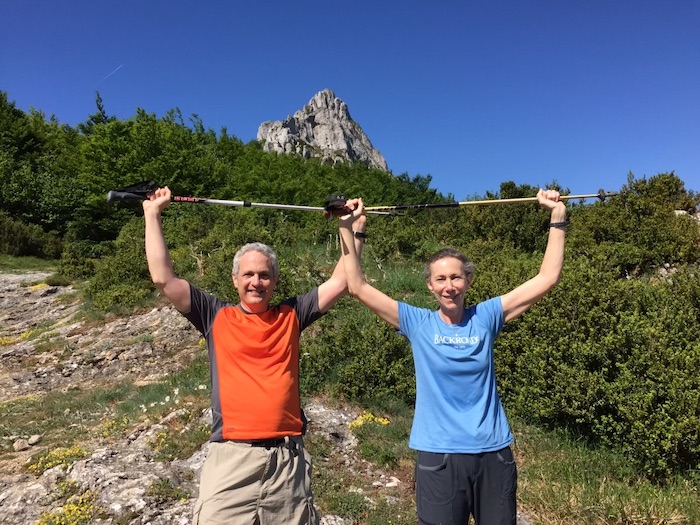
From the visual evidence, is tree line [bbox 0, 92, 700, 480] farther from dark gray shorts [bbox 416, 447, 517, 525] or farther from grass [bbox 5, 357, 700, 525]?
dark gray shorts [bbox 416, 447, 517, 525]

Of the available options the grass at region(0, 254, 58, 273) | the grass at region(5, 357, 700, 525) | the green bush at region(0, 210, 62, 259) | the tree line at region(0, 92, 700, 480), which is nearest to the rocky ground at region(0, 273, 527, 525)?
→ the grass at region(5, 357, 700, 525)

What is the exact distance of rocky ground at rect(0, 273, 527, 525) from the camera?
4.21m

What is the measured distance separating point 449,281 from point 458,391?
1.80 feet

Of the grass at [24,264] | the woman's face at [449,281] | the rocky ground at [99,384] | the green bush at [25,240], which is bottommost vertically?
the rocky ground at [99,384]

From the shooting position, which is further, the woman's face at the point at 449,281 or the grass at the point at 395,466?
the grass at the point at 395,466

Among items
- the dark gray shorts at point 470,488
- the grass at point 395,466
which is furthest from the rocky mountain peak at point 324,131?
the dark gray shorts at point 470,488

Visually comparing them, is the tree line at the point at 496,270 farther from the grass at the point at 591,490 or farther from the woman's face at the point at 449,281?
the woman's face at the point at 449,281

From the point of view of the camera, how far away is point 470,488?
2.32 meters

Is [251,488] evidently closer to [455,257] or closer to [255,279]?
[255,279]

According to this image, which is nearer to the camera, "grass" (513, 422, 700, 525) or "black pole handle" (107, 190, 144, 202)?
"black pole handle" (107, 190, 144, 202)

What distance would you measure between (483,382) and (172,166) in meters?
25.4

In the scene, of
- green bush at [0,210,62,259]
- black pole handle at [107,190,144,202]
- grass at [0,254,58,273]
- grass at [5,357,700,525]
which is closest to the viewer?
black pole handle at [107,190,144,202]

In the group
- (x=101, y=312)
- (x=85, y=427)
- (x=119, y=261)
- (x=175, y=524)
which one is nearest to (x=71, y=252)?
(x=119, y=261)

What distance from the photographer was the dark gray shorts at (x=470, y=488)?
228 centimetres
